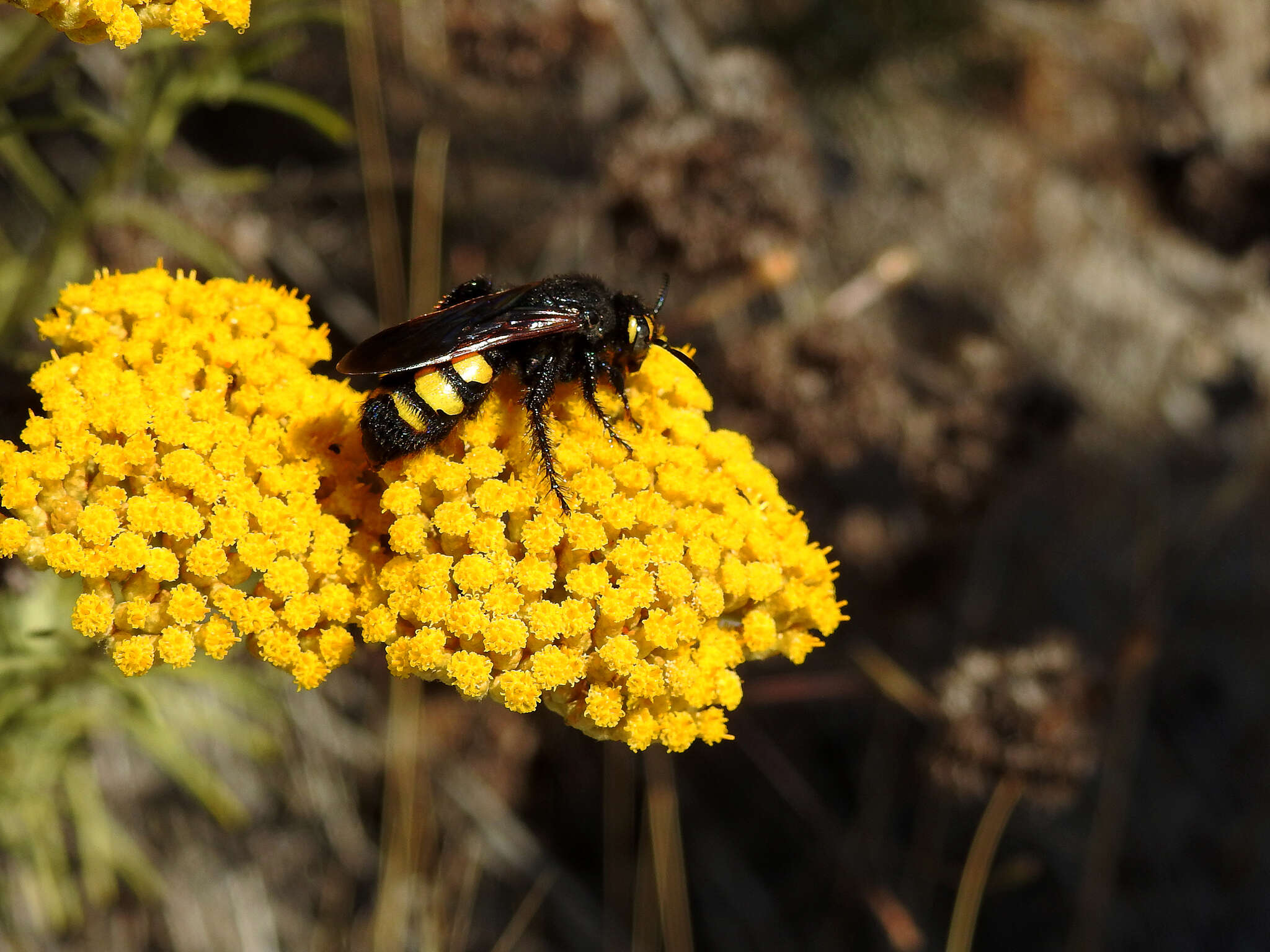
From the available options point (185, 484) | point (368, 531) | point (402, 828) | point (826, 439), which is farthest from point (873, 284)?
point (185, 484)

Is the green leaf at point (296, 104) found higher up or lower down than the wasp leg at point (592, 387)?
higher up

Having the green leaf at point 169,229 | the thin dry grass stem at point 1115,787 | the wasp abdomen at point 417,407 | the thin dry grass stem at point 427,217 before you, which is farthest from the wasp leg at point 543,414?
the thin dry grass stem at point 1115,787

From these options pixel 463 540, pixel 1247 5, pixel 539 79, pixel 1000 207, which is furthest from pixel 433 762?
pixel 1247 5

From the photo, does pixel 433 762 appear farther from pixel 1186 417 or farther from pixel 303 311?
pixel 1186 417

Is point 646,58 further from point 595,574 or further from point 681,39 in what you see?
point 595,574

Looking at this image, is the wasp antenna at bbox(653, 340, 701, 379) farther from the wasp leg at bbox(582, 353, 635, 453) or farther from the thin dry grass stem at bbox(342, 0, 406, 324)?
the thin dry grass stem at bbox(342, 0, 406, 324)

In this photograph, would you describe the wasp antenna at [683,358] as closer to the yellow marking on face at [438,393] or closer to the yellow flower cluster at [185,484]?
the yellow marking on face at [438,393]
